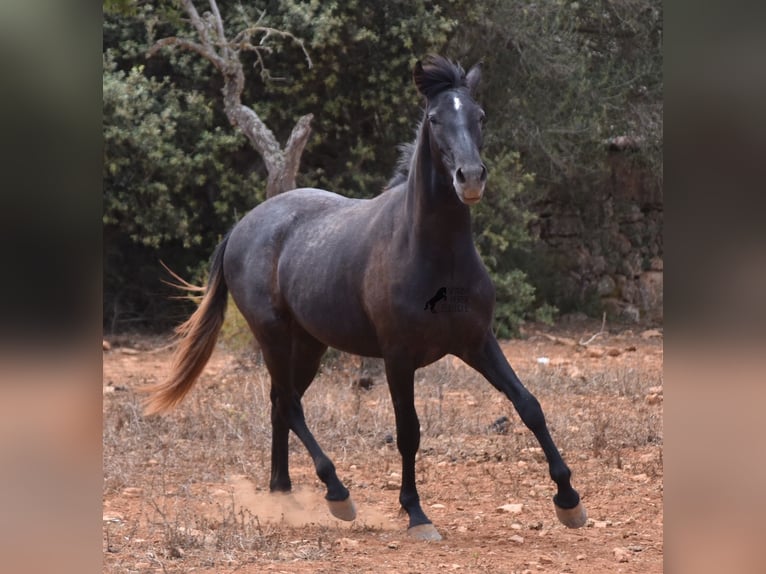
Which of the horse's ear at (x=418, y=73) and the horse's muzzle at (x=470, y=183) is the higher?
the horse's ear at (x=418, y=73)

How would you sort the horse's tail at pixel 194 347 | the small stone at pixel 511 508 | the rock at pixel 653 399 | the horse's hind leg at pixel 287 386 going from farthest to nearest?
the rock at pixel 653 399, the horse's tail at pixel 194 347, the horse's hind leg at pixel 287 386, the small stone at pixel 511 508

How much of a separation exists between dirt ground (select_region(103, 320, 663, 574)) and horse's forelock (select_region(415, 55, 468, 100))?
1.97 m

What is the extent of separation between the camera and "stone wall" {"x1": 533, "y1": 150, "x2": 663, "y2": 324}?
14.5 m

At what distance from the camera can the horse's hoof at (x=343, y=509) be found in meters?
4.84

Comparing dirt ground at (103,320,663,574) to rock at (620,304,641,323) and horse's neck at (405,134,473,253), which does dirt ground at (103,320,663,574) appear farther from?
rock at (620,304,641,323)

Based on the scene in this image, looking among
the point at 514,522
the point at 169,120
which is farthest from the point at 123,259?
the point at 514,522

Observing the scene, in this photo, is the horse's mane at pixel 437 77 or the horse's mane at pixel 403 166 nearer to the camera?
the horse's mane at pixel 437 77

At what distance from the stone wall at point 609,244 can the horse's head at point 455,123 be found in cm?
1023

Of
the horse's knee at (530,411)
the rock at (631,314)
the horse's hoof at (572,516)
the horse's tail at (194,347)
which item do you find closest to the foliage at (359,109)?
the rock at (631,314)

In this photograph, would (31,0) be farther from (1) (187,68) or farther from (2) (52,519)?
(1) (187,68)

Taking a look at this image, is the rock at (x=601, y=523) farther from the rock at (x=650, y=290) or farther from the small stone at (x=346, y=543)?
the rock at (x=650, y=290)

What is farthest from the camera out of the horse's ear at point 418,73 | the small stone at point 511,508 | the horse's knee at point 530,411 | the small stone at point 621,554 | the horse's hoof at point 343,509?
the small stone at point 511,508

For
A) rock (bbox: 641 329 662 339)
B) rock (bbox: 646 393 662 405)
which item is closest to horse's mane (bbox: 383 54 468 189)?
rock (bbox: 646 393 662 405)

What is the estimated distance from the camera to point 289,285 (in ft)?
17.4
